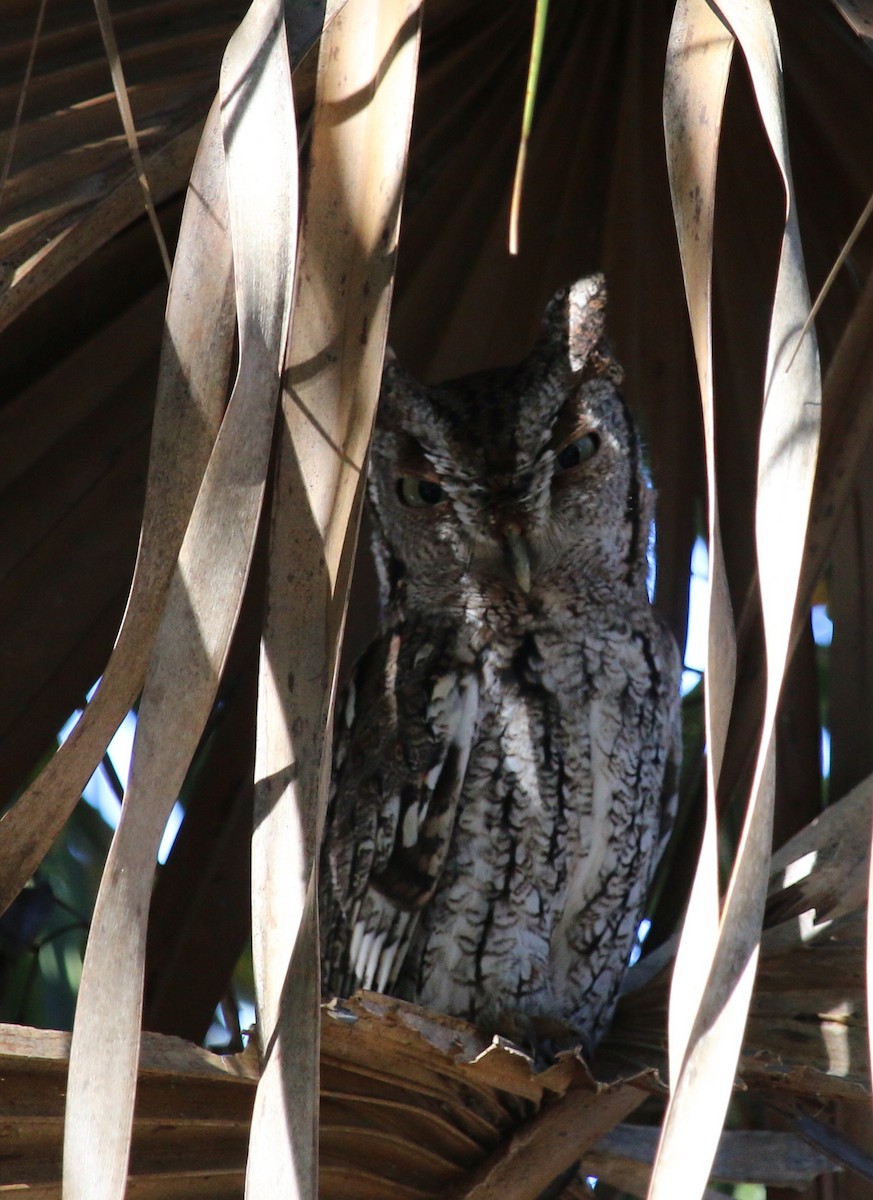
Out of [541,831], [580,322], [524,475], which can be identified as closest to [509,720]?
[541,831]

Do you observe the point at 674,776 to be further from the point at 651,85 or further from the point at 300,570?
the point at 300,570

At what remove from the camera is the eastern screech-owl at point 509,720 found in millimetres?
2246

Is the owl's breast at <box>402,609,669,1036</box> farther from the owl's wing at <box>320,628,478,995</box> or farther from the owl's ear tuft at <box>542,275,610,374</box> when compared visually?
the owl's ear tuft at <box>542,275,610,374</box>

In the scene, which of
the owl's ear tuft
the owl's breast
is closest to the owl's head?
the owl's ear tuft

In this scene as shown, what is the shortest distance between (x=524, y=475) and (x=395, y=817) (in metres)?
0.63

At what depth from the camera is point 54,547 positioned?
2.41m

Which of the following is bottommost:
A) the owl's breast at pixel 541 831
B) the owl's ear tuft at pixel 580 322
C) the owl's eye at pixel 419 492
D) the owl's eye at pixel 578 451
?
the owl's breast at pixel 541 831

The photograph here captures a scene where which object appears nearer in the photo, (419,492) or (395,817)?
(395,817)

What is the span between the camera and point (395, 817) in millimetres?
2229

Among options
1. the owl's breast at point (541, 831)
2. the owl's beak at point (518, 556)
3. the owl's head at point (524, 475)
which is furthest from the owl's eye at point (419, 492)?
the owl's breast at point (541, 831)

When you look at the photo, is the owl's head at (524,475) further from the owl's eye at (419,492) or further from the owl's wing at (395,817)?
the owl's wing at (395,817)

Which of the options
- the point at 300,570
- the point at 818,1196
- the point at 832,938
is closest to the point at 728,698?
the point at 300,570

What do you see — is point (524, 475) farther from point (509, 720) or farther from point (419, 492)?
point (509, 720)

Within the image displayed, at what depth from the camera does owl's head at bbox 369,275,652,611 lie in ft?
7.46
